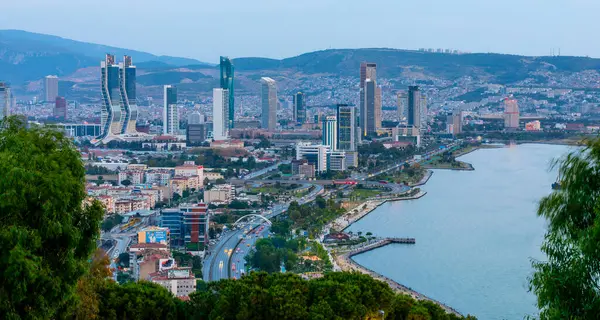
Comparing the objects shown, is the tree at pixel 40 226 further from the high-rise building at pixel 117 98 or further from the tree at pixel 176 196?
the high-rise building at pixel 117 98

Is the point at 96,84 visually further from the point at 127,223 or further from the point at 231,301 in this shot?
the point at 231,301

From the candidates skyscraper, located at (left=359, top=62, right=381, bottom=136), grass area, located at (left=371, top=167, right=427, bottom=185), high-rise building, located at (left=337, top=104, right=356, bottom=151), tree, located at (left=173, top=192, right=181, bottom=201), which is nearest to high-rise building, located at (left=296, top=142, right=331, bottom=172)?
grass area, located at (left=371, top=167, right=427, bottom=185)

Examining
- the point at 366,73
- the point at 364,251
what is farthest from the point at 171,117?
the point at 364,251

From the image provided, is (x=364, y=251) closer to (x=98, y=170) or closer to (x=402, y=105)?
(x=98, y=170)

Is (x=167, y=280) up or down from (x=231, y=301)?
down

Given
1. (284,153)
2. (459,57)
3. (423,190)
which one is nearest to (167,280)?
(423,190)
